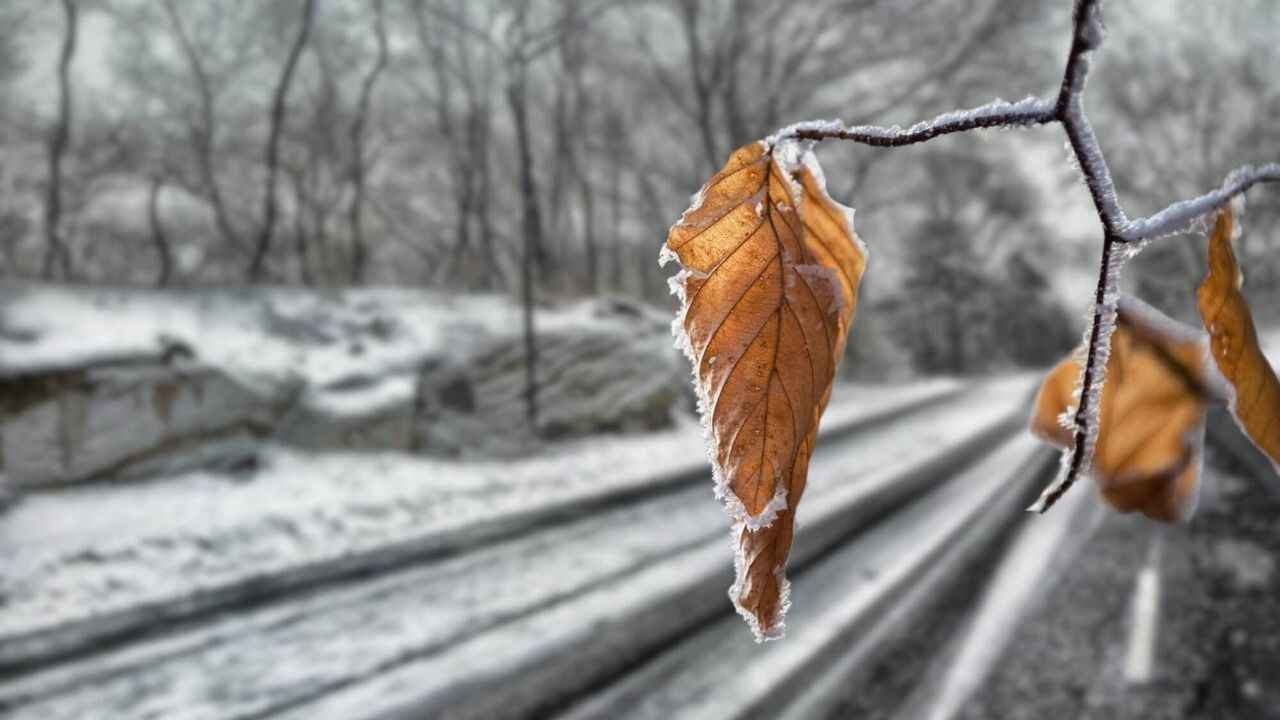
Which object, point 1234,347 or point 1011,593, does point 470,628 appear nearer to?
point 1011,593

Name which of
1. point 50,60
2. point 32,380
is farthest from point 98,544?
point 50,60

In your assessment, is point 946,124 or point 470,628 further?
point 470,628

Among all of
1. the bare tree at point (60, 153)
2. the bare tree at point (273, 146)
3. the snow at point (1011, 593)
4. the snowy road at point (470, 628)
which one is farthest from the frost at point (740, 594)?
the bare tree at point (273, 146)

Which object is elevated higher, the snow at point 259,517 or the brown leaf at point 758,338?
the brown leaf at point 758,338

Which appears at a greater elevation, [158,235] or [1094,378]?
[158,235]

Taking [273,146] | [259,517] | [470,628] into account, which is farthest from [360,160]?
[470,628]

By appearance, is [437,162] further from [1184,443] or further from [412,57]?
[1184,443]

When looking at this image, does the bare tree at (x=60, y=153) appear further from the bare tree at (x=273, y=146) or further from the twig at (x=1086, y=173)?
the twig at (x=1086, y=173)

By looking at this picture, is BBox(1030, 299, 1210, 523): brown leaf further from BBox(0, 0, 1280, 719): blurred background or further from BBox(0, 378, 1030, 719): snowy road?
BBox(0, 378, 1030, 719): snowy road
